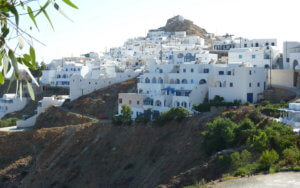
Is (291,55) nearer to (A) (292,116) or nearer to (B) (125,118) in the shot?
(A) (292,116)

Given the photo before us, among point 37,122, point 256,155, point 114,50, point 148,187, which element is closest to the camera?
point 256,155

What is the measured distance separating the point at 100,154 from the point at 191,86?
1093cm

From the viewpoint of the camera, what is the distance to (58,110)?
52.9m

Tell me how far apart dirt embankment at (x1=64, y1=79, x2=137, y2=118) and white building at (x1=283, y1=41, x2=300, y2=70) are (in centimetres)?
1769

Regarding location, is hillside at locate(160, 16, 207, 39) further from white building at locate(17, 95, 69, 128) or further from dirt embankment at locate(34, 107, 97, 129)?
dirt embankment at locate(34, 107, 97, 129)

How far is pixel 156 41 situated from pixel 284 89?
→ 54.2 m

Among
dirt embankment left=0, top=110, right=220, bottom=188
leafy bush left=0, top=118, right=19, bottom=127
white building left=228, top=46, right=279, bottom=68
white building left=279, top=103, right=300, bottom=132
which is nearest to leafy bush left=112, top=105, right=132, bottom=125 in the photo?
dirt embankment left=0, top=110, right=220, bottom=188

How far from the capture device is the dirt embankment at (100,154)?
103ft

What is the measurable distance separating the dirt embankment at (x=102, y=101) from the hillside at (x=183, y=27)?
54.5 metres

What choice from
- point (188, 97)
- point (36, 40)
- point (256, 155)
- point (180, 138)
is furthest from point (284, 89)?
point (36, 40)

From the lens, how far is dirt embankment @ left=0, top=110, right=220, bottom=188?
103ft

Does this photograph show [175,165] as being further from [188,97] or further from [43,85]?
[43,85]

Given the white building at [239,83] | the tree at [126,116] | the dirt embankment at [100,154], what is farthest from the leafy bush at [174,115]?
the white building at [239,83]

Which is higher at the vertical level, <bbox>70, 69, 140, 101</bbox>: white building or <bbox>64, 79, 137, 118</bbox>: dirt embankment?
<bbox>70, 69, 140, 101</bbox>: white building
